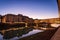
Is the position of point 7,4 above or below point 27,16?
above

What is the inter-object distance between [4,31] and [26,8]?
2.11 feet

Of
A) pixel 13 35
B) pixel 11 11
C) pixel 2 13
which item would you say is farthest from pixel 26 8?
pixel 13 35

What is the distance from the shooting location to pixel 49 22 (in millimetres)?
2355

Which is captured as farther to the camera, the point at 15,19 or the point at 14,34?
the point at 15,19

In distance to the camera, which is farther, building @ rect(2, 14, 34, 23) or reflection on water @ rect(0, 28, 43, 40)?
building @ rect(2, 14, 34, 23)

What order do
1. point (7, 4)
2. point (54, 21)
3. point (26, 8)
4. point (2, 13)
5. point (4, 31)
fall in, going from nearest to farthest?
1. point (4, 31)
2. point (2, 13)
3. point (7, 4)
4. point (26, 8)
5. point (54, 21)

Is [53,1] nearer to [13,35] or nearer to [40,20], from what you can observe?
[40,20]

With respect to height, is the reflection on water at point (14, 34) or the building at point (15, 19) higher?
the building at point (15, 19)

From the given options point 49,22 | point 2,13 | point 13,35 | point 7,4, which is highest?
point 7,4

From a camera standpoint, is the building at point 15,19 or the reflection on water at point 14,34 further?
the building at point 15,19

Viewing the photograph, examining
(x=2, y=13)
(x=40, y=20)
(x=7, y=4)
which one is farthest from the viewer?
(x=40, y=20)

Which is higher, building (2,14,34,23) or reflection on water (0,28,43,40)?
building (2,14,34,23)

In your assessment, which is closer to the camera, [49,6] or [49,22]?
[49,22]

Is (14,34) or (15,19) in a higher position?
(15,19)
